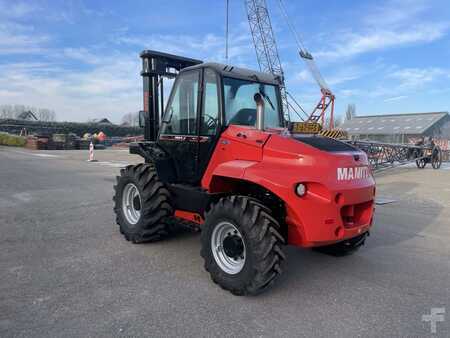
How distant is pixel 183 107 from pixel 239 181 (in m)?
1.35

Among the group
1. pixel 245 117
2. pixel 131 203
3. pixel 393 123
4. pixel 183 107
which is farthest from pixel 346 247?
pixel 393 123

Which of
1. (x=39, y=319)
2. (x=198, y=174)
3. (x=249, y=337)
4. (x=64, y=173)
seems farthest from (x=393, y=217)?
(x=64, y=173)

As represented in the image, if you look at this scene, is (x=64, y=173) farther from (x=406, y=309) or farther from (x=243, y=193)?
(x=406, y=309)

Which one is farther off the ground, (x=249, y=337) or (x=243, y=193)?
(x=243, y=193)

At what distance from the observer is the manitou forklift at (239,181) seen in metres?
3.59

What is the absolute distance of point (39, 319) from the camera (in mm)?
3207

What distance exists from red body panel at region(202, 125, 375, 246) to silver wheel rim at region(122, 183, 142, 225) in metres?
1.91

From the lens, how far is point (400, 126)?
4672 centimetres

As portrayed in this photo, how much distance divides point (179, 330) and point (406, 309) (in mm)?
2189

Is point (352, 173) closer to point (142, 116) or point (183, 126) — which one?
point (183, 126)

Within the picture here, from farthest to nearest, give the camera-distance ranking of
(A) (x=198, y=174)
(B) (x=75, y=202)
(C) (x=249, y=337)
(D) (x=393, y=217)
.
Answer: (B) (x=75, y=202)
(D) (x=393, y=217)
(A) (x=198, y=174)
(C) (x=249, y=337)

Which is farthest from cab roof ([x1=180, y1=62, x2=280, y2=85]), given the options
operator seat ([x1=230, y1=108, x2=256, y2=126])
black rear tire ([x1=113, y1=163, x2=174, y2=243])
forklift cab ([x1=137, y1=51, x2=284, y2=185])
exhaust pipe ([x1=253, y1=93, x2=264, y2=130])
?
black rear tire ([x1=113, y1=163, x2=174, y2=243])

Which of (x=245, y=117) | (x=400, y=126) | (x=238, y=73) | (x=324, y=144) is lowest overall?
(x=324, y=144)

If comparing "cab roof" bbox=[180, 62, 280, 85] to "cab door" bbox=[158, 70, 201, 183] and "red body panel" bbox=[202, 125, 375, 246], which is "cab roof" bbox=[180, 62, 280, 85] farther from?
"red body panel" bbox=[202, 125, 375, 246]
